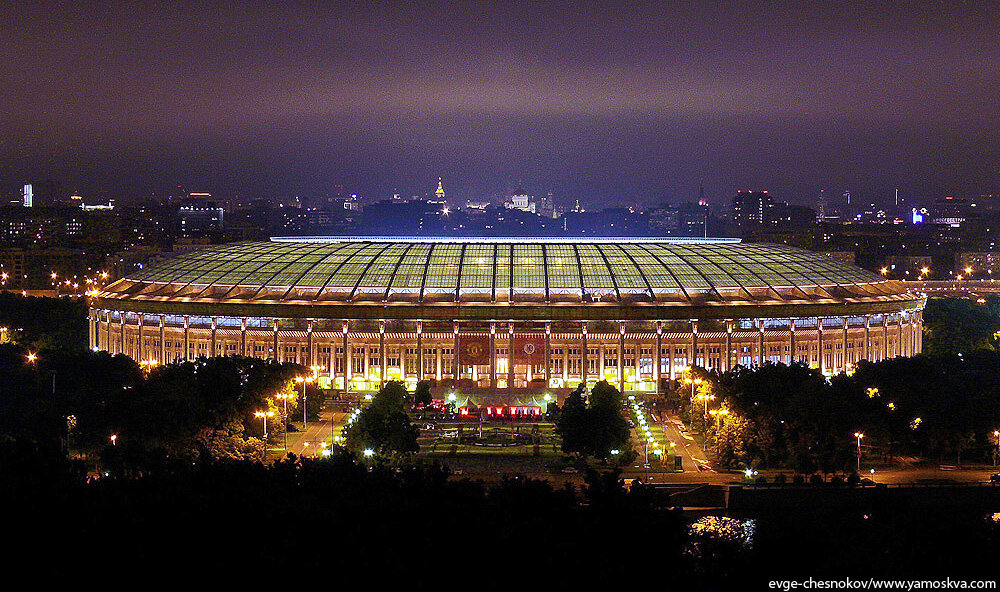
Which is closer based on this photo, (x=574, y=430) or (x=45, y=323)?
(x=574, y=430)

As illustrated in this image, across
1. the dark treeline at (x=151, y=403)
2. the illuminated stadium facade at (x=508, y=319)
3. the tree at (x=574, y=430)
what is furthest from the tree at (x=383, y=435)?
the illuminated stadium facade at (x=508, y=319)

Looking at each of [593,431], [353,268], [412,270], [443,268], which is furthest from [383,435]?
[353,268]

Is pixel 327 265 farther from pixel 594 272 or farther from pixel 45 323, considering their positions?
pixel 45 323

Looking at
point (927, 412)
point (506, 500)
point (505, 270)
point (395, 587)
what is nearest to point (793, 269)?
point (505, 270)

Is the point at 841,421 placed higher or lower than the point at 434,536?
lower

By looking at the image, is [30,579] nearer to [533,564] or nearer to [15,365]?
[533,564]

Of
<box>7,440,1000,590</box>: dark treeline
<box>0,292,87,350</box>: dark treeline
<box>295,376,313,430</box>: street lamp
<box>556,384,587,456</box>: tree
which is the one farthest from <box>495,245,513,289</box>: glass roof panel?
<box>7,440,1000,590</box>: dark treeline

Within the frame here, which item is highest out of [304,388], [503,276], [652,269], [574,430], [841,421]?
[652,269]
